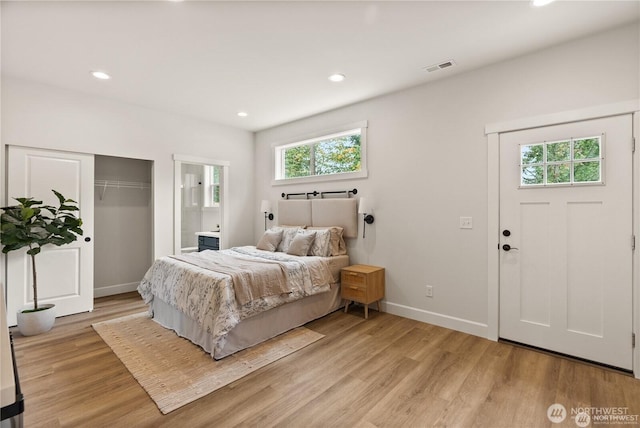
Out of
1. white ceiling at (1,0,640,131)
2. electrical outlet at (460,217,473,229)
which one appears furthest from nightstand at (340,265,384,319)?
white ceiling at (1,0,640,131)

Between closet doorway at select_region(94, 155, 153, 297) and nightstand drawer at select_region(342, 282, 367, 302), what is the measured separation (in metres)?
3.14

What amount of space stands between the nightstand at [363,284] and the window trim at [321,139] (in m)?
1.28

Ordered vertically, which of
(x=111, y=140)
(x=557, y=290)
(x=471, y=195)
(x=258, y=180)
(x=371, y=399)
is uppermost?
(x=111, y=140)

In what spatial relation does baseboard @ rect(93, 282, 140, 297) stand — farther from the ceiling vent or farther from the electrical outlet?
the ceiling vent

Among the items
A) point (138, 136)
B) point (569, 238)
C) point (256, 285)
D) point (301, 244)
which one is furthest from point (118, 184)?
point (569, 238)

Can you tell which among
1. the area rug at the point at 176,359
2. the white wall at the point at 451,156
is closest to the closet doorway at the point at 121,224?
the area rug at the point at 176,359

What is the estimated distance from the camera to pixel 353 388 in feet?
7.29

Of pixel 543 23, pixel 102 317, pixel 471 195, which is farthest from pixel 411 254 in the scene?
pixel 102 317

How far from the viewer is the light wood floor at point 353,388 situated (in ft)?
6.22

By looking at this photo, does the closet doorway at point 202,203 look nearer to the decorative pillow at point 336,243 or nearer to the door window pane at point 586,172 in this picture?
the decorative pillow at point 336,243

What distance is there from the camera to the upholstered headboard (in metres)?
4.13

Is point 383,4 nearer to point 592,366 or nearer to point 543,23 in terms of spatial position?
point 543,23

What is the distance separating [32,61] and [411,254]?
453 centimetres

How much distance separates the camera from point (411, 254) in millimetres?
3637
